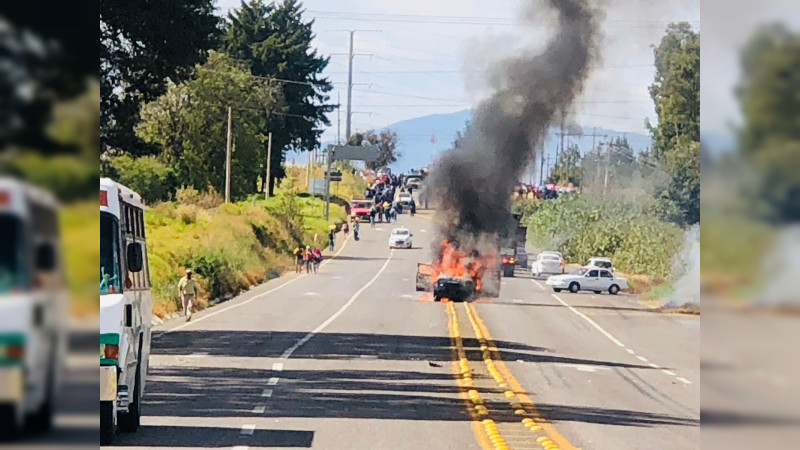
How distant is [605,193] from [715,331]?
529 centimetres

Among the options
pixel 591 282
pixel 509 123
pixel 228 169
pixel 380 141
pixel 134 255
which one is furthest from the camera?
pixel 509 123

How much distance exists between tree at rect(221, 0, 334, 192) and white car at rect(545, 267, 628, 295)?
2.75m

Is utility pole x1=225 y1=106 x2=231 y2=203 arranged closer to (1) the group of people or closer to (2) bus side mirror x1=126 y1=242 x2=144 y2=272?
(1) the group of people

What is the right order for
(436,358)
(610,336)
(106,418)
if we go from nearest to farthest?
(106,418)
(610,336)
(436,358)

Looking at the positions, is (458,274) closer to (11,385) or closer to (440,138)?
(440,138)

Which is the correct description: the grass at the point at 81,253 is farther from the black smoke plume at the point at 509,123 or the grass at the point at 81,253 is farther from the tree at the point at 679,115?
the black smoke plume at the point at 509,123

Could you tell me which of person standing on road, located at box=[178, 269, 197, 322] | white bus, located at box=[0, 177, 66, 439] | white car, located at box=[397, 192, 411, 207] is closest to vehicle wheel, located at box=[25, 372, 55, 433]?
white bus, located at box=[0, 177, 66, 439]

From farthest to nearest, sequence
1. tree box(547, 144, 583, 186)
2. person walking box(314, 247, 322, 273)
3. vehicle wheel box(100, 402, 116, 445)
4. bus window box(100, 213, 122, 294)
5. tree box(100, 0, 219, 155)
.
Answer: tree box(547, 144, 583, 186) → person walking box(314, 247, 322, 273) → tree box(100, 0, 219, 155) → bus window box(100, 213, 122, 294) → vehicle wheel box(100, 402, 116, 445)

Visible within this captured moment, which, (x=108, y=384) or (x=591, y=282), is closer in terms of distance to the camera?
(x=108, y=384)

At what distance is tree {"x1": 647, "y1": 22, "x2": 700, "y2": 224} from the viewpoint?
34.7 ft

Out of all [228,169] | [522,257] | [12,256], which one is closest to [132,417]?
[228,169]

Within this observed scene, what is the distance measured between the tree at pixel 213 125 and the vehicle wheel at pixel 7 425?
7.43 m

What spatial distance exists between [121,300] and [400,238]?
3144mm

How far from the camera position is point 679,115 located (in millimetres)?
10992
